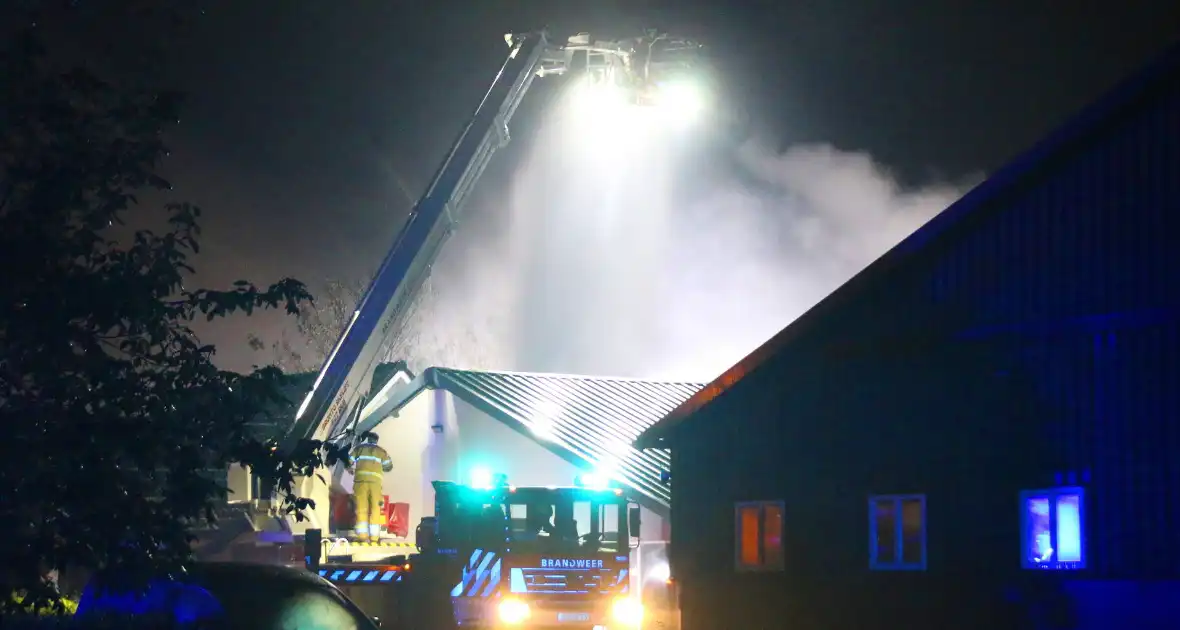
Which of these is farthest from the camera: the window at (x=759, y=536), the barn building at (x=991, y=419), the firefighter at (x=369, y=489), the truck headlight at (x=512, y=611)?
the firefighter at (x=369, y=489)

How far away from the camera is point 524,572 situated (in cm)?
1877

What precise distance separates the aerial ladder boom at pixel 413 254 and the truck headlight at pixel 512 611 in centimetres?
653

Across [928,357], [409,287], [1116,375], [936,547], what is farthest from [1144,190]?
[409,287]

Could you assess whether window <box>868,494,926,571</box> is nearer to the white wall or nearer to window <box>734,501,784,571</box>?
window <box>734,501,784,571</box>

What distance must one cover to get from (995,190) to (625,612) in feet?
25.9

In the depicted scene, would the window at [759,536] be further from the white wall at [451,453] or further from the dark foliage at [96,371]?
the dark foliage at [96,371]

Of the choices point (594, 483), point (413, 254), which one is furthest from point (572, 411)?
point (594, 483)

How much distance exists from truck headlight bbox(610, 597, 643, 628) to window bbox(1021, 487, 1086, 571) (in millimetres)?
6035

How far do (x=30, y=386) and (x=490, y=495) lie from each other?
35.0 feet

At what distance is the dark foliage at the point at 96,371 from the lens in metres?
8.39

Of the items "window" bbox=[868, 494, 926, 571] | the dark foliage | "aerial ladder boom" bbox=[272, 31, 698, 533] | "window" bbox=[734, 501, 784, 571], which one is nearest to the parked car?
the dark foliage

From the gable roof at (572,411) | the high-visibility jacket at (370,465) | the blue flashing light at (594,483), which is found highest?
the gable roof at (572,411)

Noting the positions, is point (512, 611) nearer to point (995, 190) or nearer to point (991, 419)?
point (991, 419)

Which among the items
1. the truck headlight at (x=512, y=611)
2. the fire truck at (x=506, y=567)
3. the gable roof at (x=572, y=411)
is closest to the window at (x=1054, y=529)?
the fire truck at (x=506, y=567)
